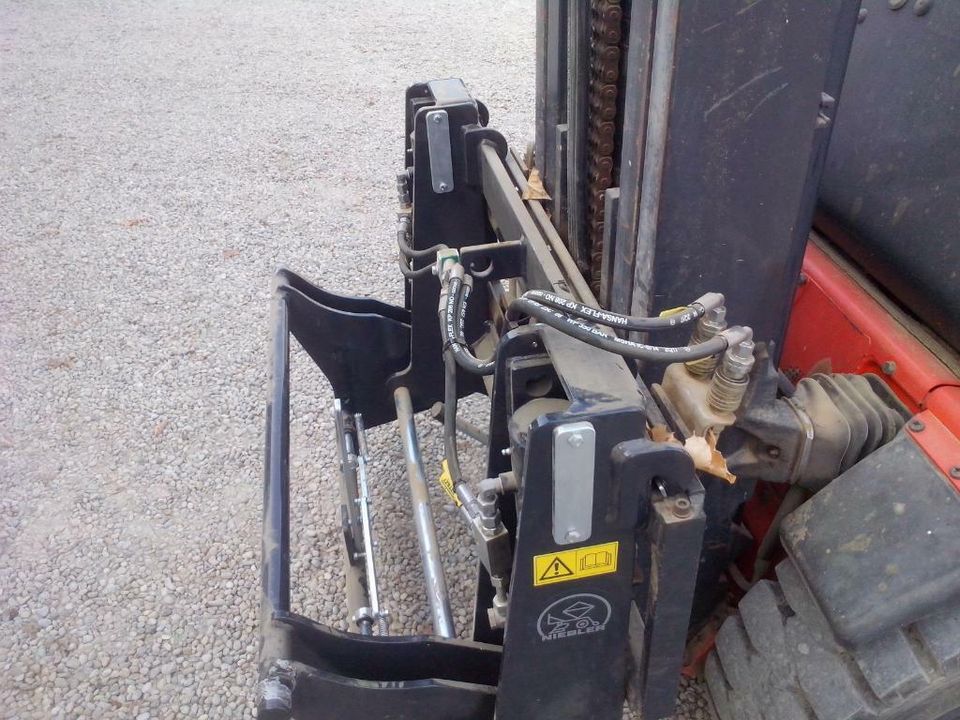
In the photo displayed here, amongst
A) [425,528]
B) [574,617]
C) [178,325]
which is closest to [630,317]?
[574,617]

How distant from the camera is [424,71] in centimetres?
638

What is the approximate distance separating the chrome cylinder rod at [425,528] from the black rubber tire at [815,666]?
0.60 meters

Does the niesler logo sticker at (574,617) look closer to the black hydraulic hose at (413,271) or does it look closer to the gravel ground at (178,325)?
the gravel ground at (178,325)

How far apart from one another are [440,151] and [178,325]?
6.35 ft

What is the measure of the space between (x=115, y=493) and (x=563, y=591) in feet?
6.47

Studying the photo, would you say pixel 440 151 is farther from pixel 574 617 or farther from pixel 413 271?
pixel 574 617

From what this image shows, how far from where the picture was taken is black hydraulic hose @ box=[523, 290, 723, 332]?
1.06m

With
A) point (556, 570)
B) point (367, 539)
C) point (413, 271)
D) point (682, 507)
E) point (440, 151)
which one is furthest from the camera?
point (413, 271)

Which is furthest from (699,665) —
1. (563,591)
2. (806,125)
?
(806,125)

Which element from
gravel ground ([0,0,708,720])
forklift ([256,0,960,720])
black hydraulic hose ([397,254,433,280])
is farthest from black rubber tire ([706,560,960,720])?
black hydraulic hose ([397,254,433,280])

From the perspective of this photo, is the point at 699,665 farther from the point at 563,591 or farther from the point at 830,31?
the point at 830,31

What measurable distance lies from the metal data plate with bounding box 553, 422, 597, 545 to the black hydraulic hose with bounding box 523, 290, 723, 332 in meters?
0.16

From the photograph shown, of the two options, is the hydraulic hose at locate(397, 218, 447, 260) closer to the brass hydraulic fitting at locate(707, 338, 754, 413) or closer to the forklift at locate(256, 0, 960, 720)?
the forklift at locate(256, 0, 960, 720)

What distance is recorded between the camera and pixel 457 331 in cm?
136
